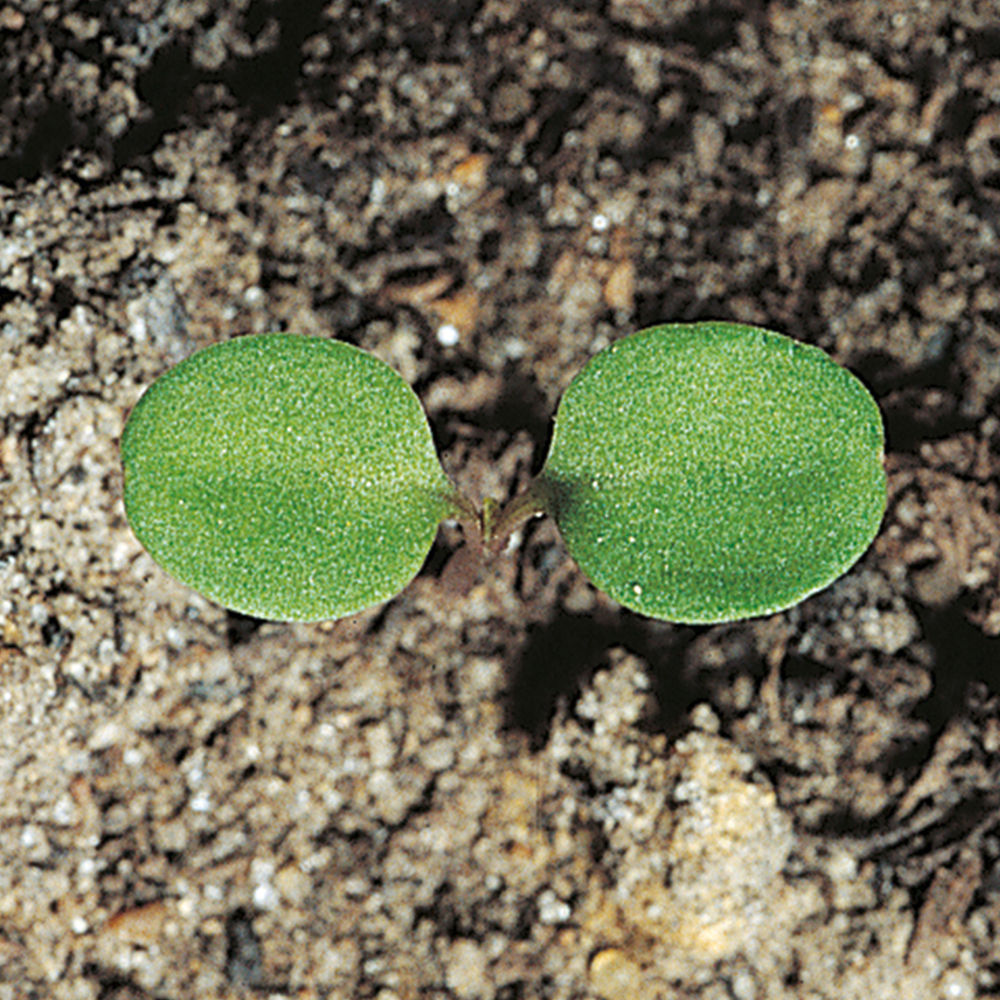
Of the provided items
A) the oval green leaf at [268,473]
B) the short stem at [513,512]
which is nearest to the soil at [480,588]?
the short stem at [513,512]

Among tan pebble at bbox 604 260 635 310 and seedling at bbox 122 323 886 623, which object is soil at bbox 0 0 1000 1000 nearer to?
tan pebble at bbox 604 260 635 310

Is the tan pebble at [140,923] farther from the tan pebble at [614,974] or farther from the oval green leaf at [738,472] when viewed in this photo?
the oval green leaf at [738,472]

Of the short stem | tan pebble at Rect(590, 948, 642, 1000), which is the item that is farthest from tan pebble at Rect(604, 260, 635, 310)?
tan pebble at Rect(590, 948, 642, 1000)

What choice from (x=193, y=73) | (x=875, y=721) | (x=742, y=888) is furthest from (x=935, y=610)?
(x=193, y=73)

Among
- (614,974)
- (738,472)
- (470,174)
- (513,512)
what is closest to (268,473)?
(513,512)

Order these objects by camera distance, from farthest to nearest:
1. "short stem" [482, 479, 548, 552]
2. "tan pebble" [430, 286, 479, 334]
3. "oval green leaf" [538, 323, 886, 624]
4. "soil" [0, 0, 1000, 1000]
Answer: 1. "tan pebble" [430, 286, 479, 334]
2. "soil" [0, 0, 1000, 1000]
3. "short stem" [482, 479, 548, 552]
4. "oval green leaf" [538, 323, 886, 624]

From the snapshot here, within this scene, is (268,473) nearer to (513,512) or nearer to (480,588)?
(513,512)

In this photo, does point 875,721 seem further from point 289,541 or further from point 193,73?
point 193,73
